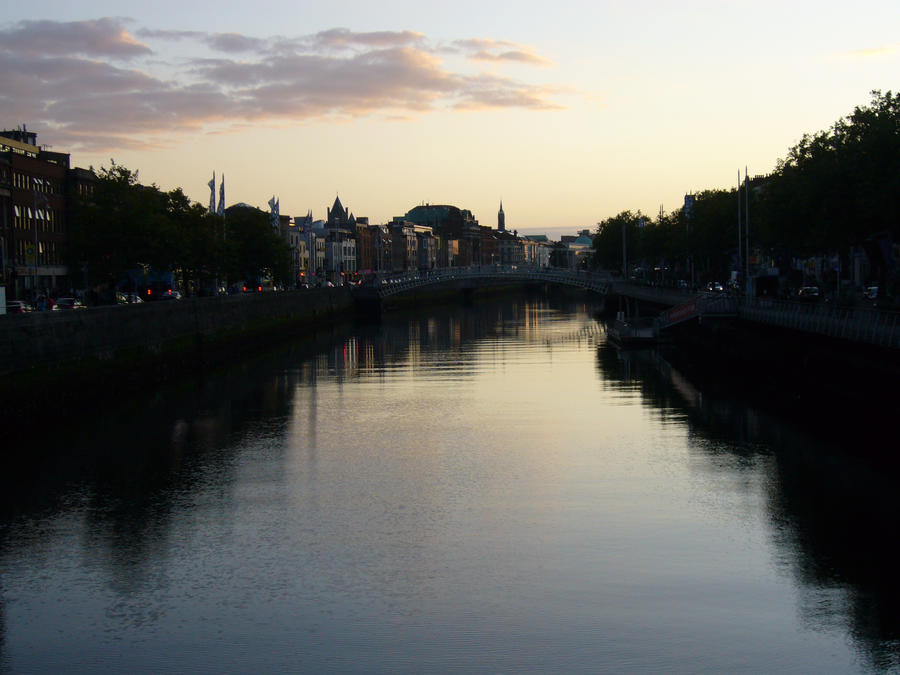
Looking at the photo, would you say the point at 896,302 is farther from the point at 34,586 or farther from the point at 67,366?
the point at 34,586

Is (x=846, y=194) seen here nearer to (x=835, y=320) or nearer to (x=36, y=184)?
(x=835, y=320)

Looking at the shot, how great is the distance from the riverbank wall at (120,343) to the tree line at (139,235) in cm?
429

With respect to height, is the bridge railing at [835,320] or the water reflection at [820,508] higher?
the bridge railing at [835,320]

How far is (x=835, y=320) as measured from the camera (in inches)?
1499

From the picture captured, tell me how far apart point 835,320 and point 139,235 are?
1480 inches

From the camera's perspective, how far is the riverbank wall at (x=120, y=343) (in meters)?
33.4

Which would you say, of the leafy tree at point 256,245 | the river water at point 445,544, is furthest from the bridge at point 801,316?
the leafy tree at point 256,245


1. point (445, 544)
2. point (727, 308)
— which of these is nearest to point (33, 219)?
point (727, 308)

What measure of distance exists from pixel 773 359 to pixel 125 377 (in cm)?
2620

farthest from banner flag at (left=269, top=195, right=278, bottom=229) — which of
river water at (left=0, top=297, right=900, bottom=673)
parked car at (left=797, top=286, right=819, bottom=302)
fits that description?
river water at (left=0, top=297, right=900, bottom=673)

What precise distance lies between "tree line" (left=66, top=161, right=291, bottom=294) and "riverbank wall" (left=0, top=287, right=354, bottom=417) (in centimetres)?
429

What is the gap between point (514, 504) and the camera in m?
23.7

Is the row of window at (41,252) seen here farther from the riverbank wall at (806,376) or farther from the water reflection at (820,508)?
the water reflection at (820,508)

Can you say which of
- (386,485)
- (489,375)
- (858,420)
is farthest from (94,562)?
(489,375)
